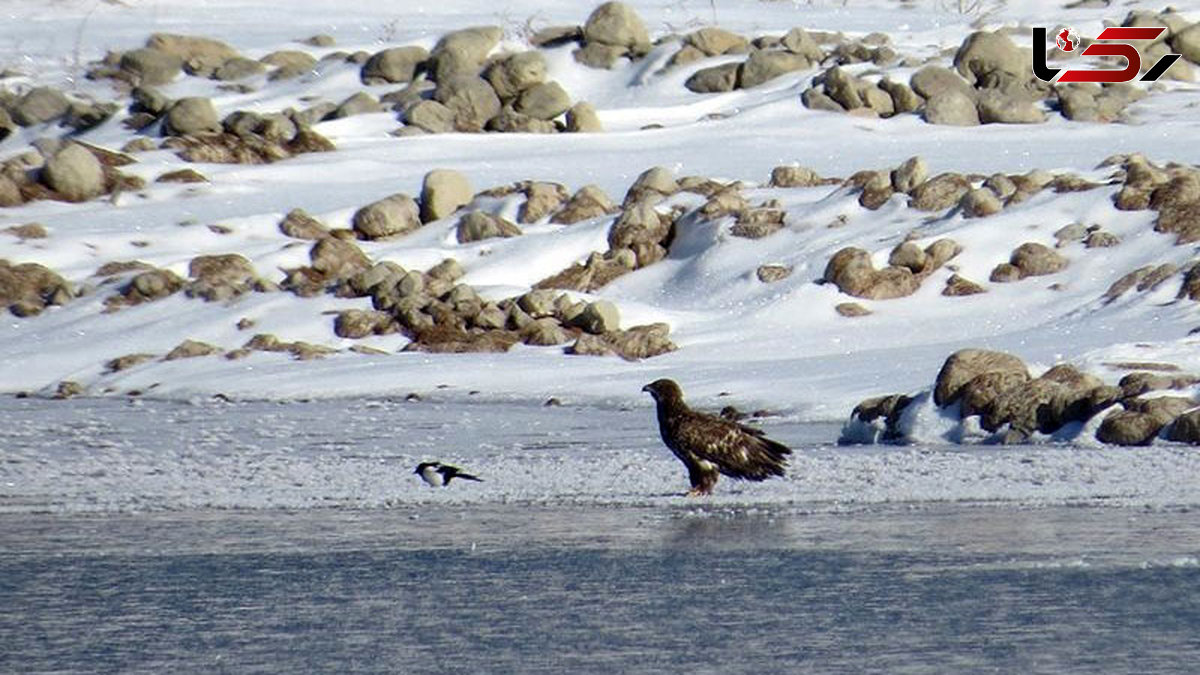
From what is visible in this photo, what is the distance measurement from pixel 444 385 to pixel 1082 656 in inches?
423

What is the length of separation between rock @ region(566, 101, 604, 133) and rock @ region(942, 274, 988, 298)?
7666 millimetres

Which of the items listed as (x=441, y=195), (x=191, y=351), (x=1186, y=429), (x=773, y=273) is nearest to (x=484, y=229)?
(x=441, y=195)

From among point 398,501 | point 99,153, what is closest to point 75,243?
point 99,153

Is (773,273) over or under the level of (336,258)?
over

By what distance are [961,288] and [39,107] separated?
40.2 feet

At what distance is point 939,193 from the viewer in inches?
824

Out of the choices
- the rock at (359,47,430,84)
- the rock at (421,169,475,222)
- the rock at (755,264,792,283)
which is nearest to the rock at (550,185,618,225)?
the rock at (421,169,475,222)

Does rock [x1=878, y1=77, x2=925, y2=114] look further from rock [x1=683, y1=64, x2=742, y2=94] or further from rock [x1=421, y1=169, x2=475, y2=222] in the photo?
rock [x1=421, y1=169, x2=475, y2=222]

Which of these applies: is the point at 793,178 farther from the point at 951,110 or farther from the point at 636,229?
the point at 951,110

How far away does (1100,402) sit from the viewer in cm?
1277

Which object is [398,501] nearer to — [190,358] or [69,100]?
[190,358]

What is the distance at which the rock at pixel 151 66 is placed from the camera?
94.3 feet

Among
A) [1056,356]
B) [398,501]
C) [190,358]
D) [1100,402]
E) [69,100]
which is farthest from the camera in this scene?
[69,100]

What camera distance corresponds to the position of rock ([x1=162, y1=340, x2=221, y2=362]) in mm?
18906
